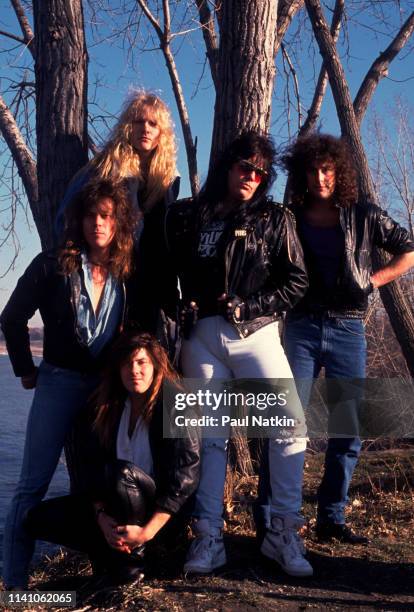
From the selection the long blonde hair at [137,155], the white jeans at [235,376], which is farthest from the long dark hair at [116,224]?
the white jeans at [235,376]

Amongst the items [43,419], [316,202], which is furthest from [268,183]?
[43,419]

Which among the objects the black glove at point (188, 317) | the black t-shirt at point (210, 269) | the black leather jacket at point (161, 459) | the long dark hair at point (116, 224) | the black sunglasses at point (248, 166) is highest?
the black sunglasses at point (248, 166)

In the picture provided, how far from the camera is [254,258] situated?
3771mm

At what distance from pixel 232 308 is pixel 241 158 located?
2.56 ft

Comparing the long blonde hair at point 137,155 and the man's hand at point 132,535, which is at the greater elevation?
the long blonde hair at point 137,155

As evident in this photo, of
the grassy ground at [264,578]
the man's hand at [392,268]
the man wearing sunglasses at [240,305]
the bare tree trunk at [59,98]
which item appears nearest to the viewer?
the grassy ground at [264,578]

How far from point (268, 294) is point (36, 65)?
2.63 metres

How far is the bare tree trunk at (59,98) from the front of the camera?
508 cm

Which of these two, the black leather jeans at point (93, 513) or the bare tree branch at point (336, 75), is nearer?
the black leather jeans at point (93, 513)

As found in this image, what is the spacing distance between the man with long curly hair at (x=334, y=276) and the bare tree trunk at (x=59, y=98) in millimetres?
1661

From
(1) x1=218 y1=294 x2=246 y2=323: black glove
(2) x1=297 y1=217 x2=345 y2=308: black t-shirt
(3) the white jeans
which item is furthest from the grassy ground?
(2) x1=297 y1=217 x2=345 y2=308: black t-shirt
